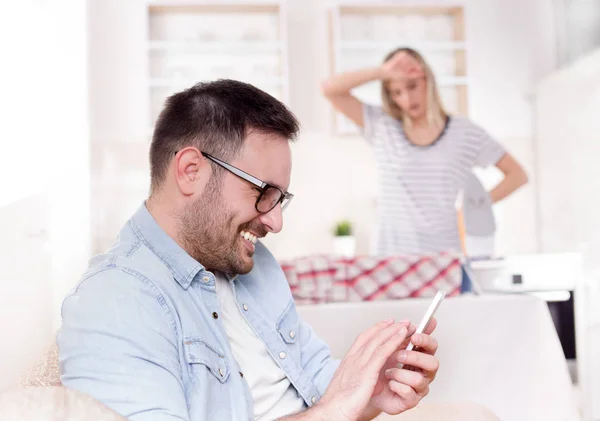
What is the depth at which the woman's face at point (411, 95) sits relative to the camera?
317cm

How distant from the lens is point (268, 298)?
3.96 feet

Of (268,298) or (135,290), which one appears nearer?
(135,290)

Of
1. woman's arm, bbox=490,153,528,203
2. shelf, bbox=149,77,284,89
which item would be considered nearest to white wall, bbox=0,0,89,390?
shelf, bbox=149,77,284,89

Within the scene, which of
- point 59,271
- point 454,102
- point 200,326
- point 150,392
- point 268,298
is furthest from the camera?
point 454,102

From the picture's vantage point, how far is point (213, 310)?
1.03 metres

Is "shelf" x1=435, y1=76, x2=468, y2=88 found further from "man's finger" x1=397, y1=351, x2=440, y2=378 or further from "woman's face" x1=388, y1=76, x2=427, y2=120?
"man's finger" x1=397, y1=351, x2=440, y2=378

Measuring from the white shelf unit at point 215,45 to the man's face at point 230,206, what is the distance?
312cm

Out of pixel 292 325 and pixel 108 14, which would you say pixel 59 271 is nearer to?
pixel 292 325

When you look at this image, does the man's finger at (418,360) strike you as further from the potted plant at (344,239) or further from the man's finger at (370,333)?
the potted plant at (344,239)

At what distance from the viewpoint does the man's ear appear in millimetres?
1026

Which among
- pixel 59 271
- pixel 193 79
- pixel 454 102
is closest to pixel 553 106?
pixel 454 102

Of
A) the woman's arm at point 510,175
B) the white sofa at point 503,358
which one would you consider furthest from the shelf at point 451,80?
the white sofa at point 503,358

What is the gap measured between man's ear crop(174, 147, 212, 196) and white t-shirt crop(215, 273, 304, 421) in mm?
190

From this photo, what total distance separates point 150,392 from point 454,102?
3.78 m
